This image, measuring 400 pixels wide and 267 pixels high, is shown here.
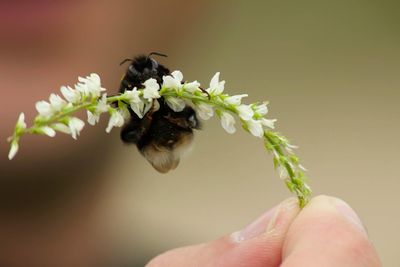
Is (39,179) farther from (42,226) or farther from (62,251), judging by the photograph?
(62,251)

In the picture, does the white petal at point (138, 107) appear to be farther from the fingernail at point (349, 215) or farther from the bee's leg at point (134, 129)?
the fingernail at point (349, 215)

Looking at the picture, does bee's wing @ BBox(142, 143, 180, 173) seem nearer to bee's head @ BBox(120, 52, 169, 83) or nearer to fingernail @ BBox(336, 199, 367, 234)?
bee's head @ BBox(120, 52, 169, 83)

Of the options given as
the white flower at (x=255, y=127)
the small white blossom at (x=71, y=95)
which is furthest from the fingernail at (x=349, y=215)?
the small white blossom at (x=71, y=95)

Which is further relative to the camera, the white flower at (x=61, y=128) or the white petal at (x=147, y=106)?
the white petal at (x=147, y=106)

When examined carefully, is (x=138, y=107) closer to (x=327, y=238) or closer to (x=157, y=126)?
(x=157, y=126)

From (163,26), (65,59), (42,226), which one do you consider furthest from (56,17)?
(42,226)

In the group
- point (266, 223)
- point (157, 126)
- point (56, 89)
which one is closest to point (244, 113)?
point (157, 126)

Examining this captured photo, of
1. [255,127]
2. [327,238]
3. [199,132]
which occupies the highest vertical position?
[199,132]
